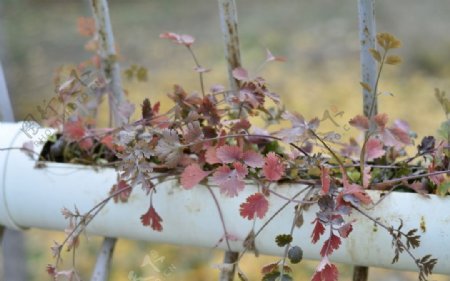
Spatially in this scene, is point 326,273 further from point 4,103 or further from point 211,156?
point 4,103

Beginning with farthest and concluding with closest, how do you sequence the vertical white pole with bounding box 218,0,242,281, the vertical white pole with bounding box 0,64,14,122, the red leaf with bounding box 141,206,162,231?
the vertical white pole with bounding box 0,64,14,122
the vertical white pole with bounding box 218,0,242,281
the red leaf with bounding box 141,206,162,231

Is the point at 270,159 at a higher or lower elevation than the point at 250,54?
lower

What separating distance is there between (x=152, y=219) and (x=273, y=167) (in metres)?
0.16

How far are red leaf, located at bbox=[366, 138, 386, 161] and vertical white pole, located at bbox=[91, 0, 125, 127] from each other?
0.36 metres

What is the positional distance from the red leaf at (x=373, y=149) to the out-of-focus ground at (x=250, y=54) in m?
1.36

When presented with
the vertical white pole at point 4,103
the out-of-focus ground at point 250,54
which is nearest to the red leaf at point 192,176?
the vertical white pole at point 4,103

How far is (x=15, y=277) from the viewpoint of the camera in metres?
1.25

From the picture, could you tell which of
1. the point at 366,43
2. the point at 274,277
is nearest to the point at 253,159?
the point at 274,277

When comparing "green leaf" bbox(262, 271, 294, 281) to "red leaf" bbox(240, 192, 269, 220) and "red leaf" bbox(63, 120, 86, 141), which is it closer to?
"red leaf" bbox(240, 192, 269, 220)

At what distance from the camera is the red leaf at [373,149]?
2.45 feet

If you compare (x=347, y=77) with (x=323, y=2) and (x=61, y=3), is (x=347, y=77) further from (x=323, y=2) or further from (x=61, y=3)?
(x=61, y=3)

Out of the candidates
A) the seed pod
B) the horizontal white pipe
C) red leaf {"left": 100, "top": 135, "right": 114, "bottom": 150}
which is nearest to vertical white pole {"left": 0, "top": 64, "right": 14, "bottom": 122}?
the horizontal white pipe

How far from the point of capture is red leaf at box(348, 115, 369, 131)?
0.75 m

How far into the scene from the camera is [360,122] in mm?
756
